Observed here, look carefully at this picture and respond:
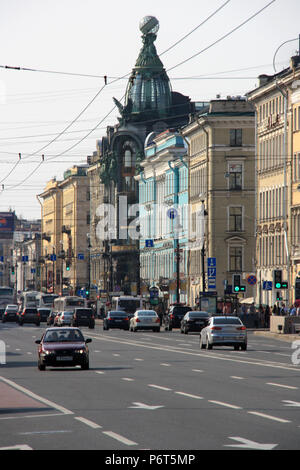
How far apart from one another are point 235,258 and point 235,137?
10471 mm

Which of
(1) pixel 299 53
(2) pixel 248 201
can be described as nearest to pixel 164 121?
(2) pixel 248 201

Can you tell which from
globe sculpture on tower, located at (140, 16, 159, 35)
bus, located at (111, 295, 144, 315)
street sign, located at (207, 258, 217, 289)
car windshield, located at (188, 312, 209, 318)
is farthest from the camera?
globe sculpture on tower, located at (140, 16, 159, 35)

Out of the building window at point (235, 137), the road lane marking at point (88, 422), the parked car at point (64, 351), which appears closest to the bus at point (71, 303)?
the building window at point (235, 137)

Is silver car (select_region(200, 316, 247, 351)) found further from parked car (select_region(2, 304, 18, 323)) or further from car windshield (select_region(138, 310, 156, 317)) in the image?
parked car (select_region(2, 304, 18, 323))

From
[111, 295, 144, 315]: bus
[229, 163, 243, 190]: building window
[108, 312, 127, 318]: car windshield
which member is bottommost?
[108, 312, 127, 318]: car windshield

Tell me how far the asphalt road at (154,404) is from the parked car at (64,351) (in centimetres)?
40

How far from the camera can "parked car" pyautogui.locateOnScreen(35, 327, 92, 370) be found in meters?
33.4

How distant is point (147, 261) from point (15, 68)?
8727 cm

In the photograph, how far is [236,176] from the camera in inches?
4149

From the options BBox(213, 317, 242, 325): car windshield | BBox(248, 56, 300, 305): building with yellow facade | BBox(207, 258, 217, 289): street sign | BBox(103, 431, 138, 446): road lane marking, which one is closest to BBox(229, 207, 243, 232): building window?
BBox(248, 56, 300, 305): building with yellow facade

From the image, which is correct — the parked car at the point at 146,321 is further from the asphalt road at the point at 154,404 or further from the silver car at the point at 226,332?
the asphalt road at the point at 154,404

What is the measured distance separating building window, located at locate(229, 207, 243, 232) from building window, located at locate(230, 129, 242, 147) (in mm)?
5573

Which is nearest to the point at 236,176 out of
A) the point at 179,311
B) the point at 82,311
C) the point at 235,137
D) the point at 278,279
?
the point at 235,137

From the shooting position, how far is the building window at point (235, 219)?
342 ft
